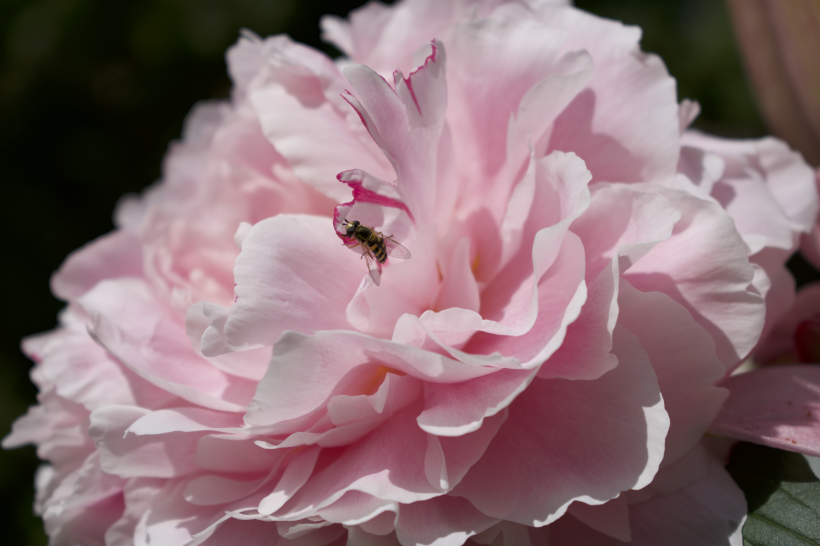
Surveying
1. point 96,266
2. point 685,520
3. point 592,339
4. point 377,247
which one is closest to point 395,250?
point 377,247

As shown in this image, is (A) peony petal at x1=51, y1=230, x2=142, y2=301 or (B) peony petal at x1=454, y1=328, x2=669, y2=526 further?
(A) peony petal at x1=51, y1=230, x2=142, y2=301

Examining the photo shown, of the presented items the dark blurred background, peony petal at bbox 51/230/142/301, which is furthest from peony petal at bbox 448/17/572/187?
the dark blurred background

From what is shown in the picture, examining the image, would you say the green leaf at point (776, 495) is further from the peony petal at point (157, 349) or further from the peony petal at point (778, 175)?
the peony petal at point (157, 349)

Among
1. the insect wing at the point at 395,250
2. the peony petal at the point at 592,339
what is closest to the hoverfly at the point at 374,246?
the insect wing at the point at 395,250

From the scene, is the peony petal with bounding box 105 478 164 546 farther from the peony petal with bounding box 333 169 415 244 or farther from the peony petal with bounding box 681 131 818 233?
the peony petal with bounding box 681 131 818 233

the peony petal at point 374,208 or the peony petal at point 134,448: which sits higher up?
the peony petal at point 374,208

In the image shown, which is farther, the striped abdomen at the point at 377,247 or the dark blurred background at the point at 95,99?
the dark blurred background at the point at 95,99

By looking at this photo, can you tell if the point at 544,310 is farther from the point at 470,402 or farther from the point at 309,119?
the point at 309,119
